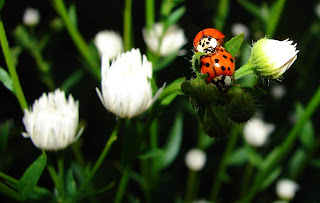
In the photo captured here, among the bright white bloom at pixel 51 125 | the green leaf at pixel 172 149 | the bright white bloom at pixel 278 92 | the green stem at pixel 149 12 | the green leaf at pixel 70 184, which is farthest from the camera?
the bright white bloom at pixel 278 92

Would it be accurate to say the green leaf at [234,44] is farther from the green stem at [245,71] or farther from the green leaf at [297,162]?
the green leaf at [297,162]

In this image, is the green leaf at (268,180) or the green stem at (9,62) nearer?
the green stem at (9,62)

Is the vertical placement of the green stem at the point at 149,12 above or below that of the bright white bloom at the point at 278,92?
below

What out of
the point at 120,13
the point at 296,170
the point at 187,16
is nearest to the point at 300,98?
the point at 296,170

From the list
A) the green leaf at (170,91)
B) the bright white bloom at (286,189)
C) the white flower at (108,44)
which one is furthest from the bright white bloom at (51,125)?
A: the bright white bloom at (286,189)

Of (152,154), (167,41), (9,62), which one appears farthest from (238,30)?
(9,62)

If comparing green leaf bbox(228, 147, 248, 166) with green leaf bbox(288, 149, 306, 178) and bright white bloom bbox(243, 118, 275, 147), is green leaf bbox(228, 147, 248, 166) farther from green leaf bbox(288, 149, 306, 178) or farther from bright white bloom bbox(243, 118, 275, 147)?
green leaf bbox(288, 149, 306, 178)

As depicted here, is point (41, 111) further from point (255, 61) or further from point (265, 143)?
point (265, 143)
